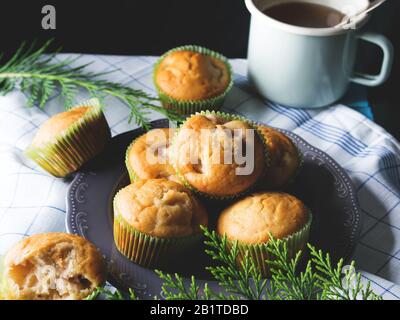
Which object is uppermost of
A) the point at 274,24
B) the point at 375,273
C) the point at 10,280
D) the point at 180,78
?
the point at 274,24

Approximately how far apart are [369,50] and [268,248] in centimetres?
121

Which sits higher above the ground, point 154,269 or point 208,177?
point 208,177

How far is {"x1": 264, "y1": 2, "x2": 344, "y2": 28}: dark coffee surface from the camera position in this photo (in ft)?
5.88

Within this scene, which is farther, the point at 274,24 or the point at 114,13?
the point at 114,13

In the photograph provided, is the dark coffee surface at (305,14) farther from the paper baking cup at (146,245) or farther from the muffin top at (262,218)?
the paper baking cup at (146,245)

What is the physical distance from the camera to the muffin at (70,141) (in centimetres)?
146

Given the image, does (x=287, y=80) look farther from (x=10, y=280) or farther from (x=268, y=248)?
(x=10, y=280)

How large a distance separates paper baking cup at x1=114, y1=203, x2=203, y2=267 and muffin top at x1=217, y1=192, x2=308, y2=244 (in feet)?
0.24

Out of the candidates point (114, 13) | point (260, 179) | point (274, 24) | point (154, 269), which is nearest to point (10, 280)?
point (154, 269)

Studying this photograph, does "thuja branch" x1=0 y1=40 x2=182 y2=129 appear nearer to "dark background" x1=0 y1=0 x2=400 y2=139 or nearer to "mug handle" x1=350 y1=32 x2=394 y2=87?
"dark background" x1=0 y1=0 x2=400 y2=139

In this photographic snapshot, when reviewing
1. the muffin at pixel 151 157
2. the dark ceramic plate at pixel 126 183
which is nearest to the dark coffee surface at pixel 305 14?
the dark ceramic plate at pixel 126 183

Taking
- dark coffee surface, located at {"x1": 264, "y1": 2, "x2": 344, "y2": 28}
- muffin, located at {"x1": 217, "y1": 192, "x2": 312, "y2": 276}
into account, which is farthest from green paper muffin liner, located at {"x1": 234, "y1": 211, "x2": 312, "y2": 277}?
dark coffee surface, located at {"x1": 264, "y1": 2, "x2": 344, "y2": 28}

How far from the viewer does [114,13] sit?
2.03 m
